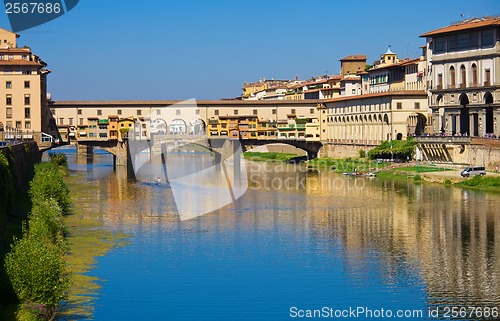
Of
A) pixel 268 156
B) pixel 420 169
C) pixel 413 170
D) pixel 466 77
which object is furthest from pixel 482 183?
pixel 268 156

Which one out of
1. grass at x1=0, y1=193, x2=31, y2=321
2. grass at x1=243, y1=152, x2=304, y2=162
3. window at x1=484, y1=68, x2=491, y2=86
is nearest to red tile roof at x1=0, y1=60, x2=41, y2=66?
grass at x1=243, y1=152, x2=304, y2=162

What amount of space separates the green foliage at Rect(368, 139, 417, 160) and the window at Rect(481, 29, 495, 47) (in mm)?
8840

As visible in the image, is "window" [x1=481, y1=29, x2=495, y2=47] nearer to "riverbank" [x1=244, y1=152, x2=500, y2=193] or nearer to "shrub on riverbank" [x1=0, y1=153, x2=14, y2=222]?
"riverbank" [x1=244, y1=152, x2=500, y2=193]

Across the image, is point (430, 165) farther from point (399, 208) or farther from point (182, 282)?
point (182, 282)

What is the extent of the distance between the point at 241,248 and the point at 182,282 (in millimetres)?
5780

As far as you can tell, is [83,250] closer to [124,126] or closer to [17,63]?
[17,63]

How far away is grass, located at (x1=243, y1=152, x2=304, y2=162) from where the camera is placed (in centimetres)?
9412

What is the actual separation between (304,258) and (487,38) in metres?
38.4

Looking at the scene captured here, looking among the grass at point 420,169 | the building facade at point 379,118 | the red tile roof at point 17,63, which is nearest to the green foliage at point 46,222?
the grass at point 420,169

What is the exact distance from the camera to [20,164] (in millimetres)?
49219

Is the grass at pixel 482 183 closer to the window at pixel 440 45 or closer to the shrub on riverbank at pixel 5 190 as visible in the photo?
the window at pixel 440 45

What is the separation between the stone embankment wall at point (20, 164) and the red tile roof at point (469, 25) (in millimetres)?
30276

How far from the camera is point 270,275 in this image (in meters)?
28.0

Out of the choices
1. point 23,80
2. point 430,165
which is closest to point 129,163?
point 23,80
